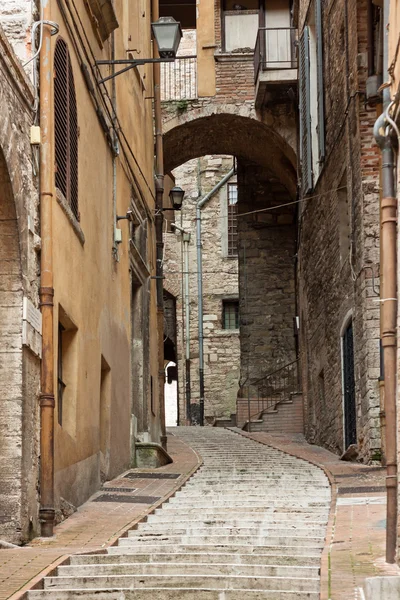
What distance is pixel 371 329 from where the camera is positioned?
1423 centimetres

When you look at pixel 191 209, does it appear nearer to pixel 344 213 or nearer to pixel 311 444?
pixel 311 444

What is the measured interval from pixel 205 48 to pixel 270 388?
758 cm

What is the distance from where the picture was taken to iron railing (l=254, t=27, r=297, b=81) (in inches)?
852

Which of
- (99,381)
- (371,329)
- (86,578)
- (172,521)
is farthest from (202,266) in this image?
(86,578)

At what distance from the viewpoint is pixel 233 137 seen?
2388cm

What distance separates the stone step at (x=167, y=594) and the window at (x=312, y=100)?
1182 cm

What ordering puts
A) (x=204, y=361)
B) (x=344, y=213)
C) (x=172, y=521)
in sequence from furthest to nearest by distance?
(x=204, y=361)
(x=344, y=213)
(x=172, y=521)

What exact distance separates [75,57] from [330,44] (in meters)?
7.13

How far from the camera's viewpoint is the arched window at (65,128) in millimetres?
10242

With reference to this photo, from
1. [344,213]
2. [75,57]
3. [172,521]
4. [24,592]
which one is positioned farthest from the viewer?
[344,213]

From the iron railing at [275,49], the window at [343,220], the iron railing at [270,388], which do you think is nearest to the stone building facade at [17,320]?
the window at [343,220]

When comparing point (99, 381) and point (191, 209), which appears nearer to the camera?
point (99, 381)

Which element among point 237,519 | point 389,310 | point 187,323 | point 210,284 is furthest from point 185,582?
point 210,284

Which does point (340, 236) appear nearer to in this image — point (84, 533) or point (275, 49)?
point (275, 49)
